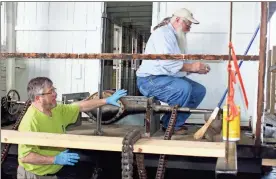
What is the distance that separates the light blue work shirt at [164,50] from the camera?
150 inches

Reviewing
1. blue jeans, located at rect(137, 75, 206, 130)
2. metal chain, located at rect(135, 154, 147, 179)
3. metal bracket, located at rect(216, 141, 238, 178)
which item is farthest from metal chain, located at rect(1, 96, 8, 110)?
metal bracket, located at rect(216, 141, 238, 178)

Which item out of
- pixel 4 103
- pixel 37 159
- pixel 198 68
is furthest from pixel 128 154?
pixel 4 103

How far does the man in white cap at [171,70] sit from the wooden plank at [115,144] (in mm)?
1864

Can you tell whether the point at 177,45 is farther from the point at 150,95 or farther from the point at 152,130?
the point at 152,130

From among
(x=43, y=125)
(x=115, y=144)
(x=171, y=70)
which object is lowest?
(x=43, y=125)

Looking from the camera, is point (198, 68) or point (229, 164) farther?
point (198, 68)

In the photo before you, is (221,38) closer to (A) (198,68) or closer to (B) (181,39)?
(B) (181,39)

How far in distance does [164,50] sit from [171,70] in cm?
22

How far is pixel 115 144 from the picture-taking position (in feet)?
A: 6.32

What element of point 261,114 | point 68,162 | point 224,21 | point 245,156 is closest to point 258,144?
point 245,156

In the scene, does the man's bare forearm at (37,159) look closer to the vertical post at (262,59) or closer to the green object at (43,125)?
the green object at (43,125)

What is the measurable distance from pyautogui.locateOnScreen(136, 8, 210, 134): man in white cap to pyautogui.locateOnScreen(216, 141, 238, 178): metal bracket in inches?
74.2

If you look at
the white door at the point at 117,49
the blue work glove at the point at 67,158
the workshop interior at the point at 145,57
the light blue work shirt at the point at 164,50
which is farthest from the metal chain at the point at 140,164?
the white door at the point at 117,49

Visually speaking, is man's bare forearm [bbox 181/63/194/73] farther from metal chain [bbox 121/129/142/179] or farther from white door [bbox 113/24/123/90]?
white door [bbox 113/24/123/90]
